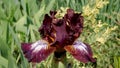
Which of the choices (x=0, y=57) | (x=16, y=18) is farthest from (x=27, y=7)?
(x=0, y=57)

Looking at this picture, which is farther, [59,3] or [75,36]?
[59,3]

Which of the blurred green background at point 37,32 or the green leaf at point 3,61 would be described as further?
the blurred green background at point 37,32

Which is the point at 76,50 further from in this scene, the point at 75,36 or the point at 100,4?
the point at 100,4

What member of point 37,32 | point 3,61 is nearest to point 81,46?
point 3,61

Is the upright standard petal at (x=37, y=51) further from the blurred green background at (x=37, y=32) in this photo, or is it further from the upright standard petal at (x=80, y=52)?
the blurred green background at (x=37, y=32)

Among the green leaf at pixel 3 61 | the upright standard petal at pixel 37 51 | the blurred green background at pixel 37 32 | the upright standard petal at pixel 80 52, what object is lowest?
the blurred green background at pixel 37 32

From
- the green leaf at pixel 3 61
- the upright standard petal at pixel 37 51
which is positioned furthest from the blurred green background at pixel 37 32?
the upright standard petal at pixel 37 51

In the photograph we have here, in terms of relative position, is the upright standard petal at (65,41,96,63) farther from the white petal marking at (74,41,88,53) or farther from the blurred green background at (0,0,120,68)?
the blurred green background at (0,0,120,68)

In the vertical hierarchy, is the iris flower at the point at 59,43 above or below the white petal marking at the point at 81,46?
above
